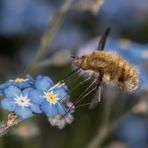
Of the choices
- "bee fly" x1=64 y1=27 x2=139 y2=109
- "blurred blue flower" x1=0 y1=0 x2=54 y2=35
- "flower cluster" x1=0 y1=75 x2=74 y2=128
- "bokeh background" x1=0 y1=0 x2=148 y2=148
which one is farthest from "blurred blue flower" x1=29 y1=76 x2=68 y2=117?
"blurred blue flower" x1=0 y1=0 x2=54 y2=35

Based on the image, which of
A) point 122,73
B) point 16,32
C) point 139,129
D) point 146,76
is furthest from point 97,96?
point 16,32

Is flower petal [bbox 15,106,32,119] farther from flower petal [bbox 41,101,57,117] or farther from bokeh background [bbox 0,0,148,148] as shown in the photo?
bokeh background [bbox 0,0,148,148]

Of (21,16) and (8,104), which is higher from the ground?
(21,16)

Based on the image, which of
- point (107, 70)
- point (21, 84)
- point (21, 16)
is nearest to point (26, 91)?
point (21, 84)

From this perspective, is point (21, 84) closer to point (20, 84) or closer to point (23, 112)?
point (20, 84)

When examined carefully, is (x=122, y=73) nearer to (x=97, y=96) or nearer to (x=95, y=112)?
(x=97, y=96)
